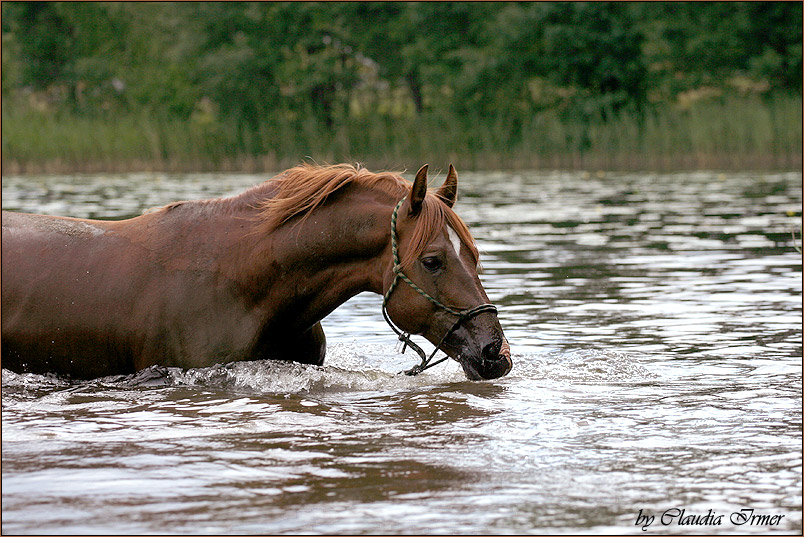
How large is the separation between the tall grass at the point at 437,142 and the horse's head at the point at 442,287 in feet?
71.2

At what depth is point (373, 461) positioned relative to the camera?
→ 171 inches

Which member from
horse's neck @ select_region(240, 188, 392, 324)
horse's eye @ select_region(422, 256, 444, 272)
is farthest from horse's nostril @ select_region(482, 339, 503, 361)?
horse's neck @ select_region(240, 188, 392, 324)

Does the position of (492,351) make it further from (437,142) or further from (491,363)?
(437,142)

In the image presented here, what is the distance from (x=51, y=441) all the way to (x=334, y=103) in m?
38.1

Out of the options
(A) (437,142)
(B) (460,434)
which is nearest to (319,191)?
(B) (460,434)

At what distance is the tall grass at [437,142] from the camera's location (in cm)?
2625

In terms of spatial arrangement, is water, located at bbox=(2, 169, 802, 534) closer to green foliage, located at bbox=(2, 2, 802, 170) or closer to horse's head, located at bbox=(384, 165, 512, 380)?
horse's head, located at bbox=(384, 165, 512, 380)

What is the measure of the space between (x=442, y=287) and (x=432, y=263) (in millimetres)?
120

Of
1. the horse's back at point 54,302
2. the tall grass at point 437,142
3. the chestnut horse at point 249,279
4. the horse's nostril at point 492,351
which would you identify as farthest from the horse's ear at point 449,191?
the tall grass at point 437,142

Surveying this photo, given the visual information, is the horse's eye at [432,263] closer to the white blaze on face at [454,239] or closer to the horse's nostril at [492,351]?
the white blaze on face at [454,239]

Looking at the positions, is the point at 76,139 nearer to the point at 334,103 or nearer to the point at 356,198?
the point at 334,103

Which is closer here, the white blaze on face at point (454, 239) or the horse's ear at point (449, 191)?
the white blaze on face at point (454, 239)

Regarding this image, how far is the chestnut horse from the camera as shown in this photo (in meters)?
5.20

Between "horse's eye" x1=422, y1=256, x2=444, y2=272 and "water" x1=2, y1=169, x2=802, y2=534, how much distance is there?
27.1 inches
